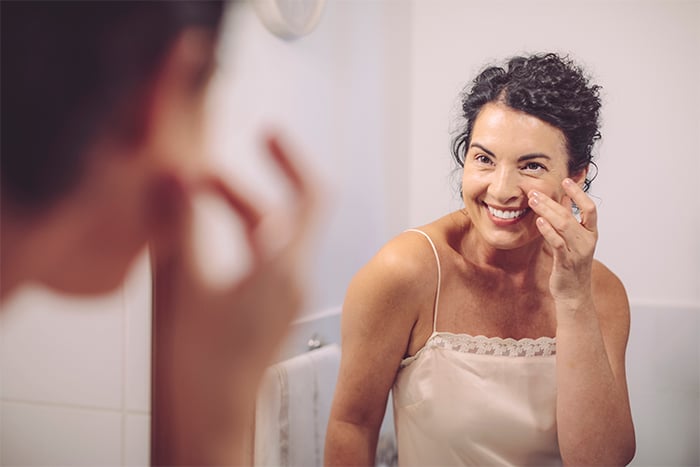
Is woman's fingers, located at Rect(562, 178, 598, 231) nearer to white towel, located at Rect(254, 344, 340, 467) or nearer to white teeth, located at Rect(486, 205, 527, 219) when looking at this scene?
white teeth, located at Rect(486, 205, 527, 219)

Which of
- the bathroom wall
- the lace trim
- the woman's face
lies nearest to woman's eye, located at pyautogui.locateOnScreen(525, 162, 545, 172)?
the woman's face

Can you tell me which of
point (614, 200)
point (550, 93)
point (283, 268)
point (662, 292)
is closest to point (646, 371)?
point (662, 292)

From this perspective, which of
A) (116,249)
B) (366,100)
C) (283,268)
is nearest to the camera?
(116,249)

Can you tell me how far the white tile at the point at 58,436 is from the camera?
1.97 feet

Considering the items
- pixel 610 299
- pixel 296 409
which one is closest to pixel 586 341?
pixel 610 299

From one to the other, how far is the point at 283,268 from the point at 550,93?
370mm

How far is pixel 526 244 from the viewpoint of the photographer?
2.42 feet

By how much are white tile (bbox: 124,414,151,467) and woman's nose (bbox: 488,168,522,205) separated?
1.47ft

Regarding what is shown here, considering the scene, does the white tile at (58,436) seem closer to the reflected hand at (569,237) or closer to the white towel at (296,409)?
the white towel at (296,409)

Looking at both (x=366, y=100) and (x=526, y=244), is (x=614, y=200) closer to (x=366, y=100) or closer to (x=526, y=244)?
(x=526, y=244)

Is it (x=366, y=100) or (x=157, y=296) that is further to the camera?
(x=366, y=100)

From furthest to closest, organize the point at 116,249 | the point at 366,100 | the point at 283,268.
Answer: the point at 366,100, the point at 283,268, the point at 116,249

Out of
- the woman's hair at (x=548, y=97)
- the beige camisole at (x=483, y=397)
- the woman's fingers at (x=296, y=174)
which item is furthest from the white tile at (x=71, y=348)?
the woman's hair at (x=548, y=97)

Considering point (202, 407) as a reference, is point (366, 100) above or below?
above
